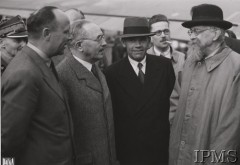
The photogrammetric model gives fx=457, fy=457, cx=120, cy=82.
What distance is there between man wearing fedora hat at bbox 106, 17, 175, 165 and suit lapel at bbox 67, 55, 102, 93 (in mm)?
715

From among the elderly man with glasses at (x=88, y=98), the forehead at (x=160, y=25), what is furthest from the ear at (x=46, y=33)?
the forehead at (x=160, y=25)

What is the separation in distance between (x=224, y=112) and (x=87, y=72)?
4.11ft

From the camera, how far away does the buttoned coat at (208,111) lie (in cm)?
396

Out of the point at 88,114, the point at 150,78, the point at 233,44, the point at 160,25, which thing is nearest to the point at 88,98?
the point at 88,114

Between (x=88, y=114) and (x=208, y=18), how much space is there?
147cm

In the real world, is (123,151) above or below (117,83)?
below

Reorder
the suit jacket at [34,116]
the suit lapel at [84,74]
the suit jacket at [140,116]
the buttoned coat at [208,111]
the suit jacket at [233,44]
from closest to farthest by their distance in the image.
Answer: the suit jacket at [34,116] < the buttoned coat at [208,111] < the suit lapel at [84,74] < the suit jacket at [140,116] < the suit jacket at [233,44]

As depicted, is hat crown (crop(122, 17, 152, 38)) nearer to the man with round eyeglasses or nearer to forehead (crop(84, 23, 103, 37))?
forehead (crop(84, 23, 103, 37))

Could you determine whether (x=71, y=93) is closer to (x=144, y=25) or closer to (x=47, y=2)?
(x=144, y=25)

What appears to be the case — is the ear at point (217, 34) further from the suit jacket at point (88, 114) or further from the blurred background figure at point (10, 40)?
the blurred background figure at point (10, 40)

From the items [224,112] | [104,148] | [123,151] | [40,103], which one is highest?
[40,103]

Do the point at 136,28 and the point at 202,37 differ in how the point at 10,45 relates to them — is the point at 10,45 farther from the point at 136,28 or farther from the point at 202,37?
the point at 202,37

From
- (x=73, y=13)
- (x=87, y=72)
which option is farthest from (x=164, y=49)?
(x=87, y=72)

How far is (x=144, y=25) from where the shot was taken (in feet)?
16.6
